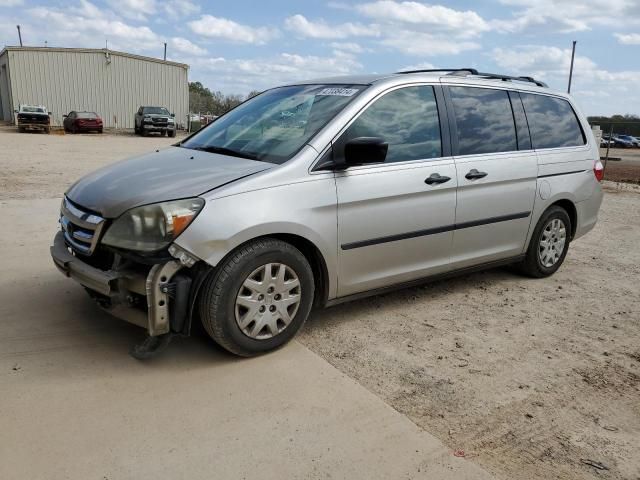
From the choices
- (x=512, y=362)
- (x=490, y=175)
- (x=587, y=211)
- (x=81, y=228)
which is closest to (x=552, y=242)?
(x=587, y=211)

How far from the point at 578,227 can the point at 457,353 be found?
2676mm

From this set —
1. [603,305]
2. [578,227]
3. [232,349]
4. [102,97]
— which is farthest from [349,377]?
[102,97]

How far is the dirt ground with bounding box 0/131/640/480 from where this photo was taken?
2748 millimetres

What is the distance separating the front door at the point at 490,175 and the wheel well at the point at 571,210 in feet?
2.00

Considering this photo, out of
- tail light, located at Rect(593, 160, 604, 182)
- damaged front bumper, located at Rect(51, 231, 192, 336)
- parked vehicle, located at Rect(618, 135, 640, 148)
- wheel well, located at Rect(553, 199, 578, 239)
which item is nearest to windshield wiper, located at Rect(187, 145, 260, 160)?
damaged front bumper, located at Rect(51, 231, 192, 336)

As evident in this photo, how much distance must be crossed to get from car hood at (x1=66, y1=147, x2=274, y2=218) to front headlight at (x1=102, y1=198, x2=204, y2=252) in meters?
0.05

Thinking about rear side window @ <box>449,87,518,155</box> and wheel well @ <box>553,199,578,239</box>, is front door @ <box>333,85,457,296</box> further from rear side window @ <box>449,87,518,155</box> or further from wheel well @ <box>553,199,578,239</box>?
wheel well @ <box>553,199,578,239</box>

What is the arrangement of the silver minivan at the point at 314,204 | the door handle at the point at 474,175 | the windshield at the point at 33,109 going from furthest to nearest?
the windshield at the point at 33,109, the door handle at the point at 474,175, the silver minivan at the point at 314,204

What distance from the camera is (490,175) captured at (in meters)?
4.55

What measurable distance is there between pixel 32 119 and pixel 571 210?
104 feet

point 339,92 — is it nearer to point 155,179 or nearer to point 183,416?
point 155,179

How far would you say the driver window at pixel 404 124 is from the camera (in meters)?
3.92

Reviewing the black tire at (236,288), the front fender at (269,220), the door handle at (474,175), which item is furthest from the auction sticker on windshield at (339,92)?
the black tire at (236,288)

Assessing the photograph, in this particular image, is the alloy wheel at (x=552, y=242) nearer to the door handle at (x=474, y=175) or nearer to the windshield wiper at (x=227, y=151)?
the door handle at (x=474, y=175)
